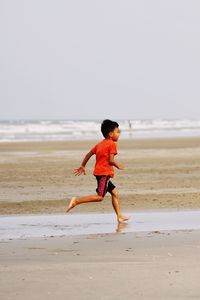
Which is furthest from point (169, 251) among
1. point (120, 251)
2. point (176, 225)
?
point (176, 225)

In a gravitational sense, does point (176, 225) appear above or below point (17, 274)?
below

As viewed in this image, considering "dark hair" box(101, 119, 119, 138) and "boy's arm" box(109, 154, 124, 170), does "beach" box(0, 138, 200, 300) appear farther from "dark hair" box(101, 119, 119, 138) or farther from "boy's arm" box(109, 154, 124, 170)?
"dark hair" box(101, 119, 119, 138)

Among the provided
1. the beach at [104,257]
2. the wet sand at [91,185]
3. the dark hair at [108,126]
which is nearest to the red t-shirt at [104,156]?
the dark hair at [108,126]

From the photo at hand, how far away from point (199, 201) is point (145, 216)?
2.15 metres

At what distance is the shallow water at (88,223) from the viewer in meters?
10.2

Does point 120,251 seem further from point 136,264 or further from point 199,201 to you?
point 199,201

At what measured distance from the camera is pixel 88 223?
36.7 feet

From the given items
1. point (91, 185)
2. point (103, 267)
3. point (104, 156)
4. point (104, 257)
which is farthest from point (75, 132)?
point (103, 267)

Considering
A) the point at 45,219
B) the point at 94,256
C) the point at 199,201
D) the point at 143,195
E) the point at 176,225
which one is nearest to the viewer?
the point at 94,256

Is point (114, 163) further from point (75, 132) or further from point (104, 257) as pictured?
point (75, 132)

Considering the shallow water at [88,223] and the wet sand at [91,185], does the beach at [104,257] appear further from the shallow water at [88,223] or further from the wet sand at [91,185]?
the shallow water at [88,223]

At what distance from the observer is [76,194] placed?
52.9 ft

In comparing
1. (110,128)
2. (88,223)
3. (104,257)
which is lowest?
(88,223)

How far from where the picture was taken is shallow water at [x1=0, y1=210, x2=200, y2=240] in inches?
400
